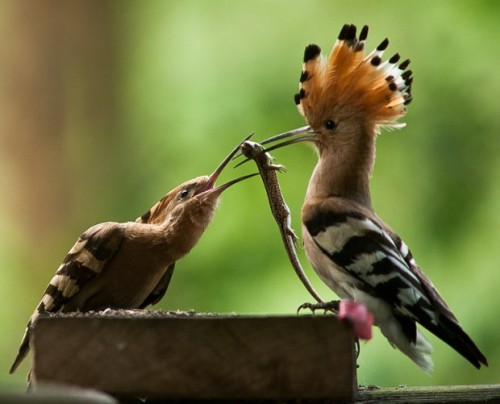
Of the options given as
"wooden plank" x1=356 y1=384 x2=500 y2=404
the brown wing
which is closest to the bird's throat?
the brown wing

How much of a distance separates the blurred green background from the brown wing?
7.54ft

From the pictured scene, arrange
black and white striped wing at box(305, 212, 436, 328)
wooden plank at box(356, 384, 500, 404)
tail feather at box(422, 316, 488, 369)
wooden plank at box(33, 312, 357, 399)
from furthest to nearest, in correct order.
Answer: black and white striped wing at box(305, 212, 436, 328) → tail feather at box(422, 316, 488, 369) → wooden plank at box(356, 384, 500, 404) → wooden plank at box(33, 312, 357, 399)

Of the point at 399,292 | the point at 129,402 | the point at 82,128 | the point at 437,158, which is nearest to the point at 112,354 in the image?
the point at 129,402

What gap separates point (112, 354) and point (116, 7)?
6.06m

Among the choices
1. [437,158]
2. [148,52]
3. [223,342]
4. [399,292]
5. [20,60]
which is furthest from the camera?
[20,60]

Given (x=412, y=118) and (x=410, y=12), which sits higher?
(x=410, y=12)

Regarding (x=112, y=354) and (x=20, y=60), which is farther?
(x=20, y=60)

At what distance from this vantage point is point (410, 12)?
7.07 metres

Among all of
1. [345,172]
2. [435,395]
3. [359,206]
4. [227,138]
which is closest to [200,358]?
[435,395]

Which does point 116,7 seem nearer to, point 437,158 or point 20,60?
point 20,60

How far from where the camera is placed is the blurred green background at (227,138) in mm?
6328

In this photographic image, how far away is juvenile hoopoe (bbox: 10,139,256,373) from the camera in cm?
360

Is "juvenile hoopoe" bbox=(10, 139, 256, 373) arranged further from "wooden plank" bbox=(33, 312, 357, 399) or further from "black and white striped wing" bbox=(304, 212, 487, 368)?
"wooden plank" bbox=(33, 312, 357, 399)

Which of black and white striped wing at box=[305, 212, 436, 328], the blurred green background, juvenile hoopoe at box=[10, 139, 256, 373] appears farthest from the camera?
the blurred green background
